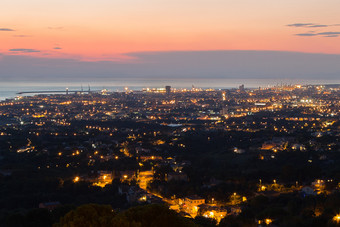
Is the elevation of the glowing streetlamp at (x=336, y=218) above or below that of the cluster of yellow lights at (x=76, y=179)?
above

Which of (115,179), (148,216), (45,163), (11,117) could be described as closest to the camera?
(148,216)

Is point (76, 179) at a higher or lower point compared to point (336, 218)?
lower

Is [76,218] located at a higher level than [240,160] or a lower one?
higher

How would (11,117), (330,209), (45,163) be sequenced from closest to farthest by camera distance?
(330,209) < (45,163) < (11,117)

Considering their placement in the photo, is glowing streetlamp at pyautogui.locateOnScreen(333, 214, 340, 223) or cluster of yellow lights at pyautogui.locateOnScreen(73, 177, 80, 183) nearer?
glowing streetlamp at pyautogui.locateOnScreen(333, 214, 340, 223)

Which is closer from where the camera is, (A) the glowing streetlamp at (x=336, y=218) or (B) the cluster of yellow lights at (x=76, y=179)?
(A) the glowing streetlamp at (x=336, y=218)

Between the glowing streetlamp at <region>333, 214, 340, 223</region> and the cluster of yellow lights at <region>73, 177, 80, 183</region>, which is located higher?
the glowing streetlamp at <region>333, 214, 340, 223</region>

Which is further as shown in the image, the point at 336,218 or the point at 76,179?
the point at 76,179

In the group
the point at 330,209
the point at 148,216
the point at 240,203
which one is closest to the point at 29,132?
the point at 240,203

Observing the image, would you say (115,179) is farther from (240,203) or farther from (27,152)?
(27,152)

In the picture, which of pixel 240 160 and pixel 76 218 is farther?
pixel 240 160

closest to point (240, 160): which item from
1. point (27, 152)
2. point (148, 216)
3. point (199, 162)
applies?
point (199, 162)
